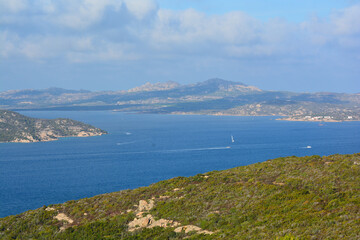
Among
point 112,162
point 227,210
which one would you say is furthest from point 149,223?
point 112,162

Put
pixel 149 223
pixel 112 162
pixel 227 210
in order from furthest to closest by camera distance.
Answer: pixel 112 162
pixel 149 223
pixel 227 210

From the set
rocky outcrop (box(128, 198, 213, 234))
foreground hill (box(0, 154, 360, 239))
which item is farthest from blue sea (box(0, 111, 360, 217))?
rocky outcrop (box(128, 198, 213, 234))

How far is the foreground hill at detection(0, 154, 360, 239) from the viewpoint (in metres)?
27.2

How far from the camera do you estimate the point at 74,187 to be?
10050 centimetres

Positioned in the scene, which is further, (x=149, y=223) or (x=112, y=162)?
(x=112, y=162)

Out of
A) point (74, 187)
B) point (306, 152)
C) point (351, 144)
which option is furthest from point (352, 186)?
point (351, 144)

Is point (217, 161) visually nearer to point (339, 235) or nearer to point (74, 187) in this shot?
point (74, 187)

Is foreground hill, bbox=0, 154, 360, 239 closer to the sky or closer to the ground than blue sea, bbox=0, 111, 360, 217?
closer to the sky

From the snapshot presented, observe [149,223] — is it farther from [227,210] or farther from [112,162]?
[112,162]

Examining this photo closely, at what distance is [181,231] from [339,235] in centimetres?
1269

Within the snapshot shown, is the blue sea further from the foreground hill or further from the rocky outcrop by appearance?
the rocky outcrop

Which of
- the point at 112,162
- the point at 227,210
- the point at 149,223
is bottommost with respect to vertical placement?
the point at 112,162

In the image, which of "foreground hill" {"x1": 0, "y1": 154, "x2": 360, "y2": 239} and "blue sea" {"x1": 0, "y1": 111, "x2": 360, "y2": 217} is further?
"blue sea" {"x1": 0, "y1": 111, "x2": 360, "y2": 217}

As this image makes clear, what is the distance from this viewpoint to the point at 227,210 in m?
33.8
